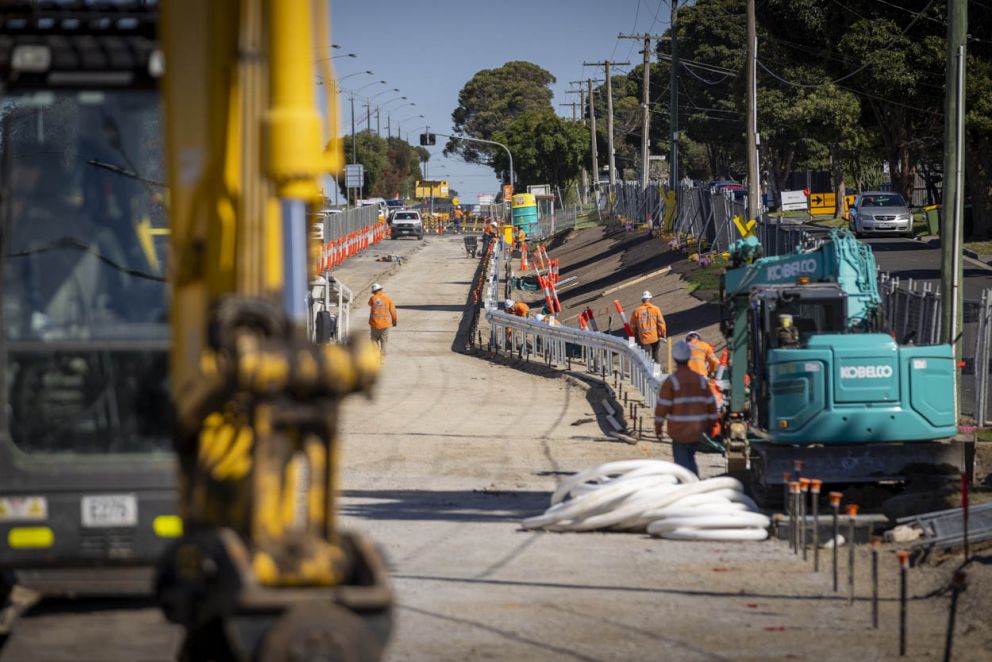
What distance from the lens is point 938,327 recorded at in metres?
21.3

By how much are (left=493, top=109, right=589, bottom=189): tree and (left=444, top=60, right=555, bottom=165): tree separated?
29908mm

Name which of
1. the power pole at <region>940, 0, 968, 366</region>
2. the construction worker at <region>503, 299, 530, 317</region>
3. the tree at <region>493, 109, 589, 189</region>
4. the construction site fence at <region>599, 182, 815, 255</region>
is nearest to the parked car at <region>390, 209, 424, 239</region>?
the construction site fence at <region>599, 182, 815, 255</region>

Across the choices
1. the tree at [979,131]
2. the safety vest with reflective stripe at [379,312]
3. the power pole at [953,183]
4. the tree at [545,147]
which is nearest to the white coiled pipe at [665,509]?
the power pole at [953,183]

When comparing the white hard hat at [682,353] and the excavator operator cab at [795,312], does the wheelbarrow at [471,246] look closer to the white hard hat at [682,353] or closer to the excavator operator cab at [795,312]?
the excavator operator cab at [795,312]

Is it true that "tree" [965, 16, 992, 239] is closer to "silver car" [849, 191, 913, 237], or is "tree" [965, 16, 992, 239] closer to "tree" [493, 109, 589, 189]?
"silver car" [849, 191, 913, 237]

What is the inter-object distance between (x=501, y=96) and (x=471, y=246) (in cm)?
8743

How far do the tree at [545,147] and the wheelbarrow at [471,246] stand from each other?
48.1 metres

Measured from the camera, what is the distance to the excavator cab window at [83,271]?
819 cm

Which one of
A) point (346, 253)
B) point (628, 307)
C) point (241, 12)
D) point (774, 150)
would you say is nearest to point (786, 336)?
point (241, 12)

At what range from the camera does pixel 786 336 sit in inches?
632

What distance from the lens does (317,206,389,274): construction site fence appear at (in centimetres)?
5794

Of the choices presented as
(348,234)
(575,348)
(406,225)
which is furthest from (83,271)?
(406,225)

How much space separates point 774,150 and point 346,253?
116 feet

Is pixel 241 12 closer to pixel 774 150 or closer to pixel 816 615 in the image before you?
pixel 816 615
